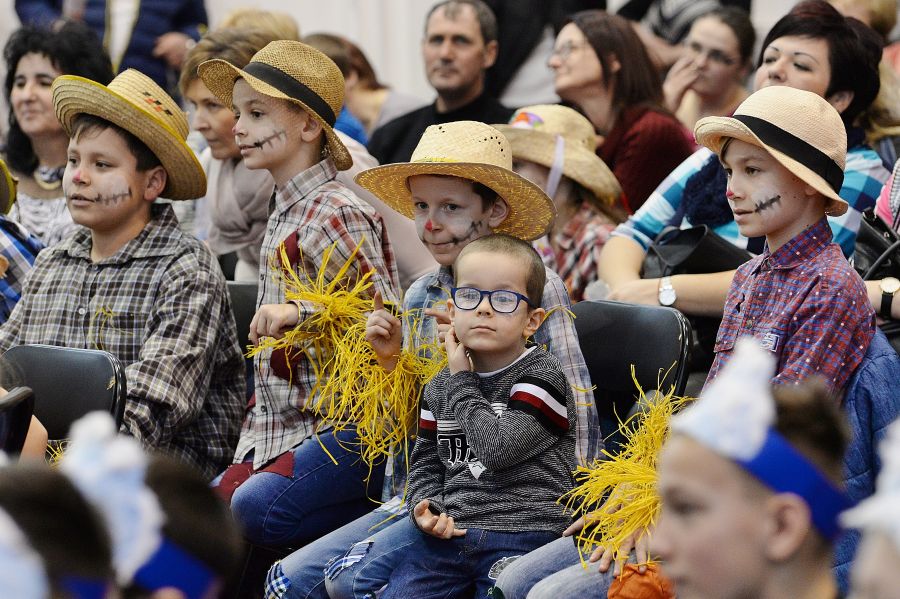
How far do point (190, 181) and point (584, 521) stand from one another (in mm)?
2041

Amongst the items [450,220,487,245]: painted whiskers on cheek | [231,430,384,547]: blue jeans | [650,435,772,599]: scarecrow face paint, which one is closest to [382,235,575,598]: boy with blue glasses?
[450,220,487,245]: painted whiskers on cheek

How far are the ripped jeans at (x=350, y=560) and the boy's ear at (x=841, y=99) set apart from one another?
1950 mm

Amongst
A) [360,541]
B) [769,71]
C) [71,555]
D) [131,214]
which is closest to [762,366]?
[71,555]

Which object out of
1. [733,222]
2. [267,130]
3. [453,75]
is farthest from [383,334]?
[453,75]

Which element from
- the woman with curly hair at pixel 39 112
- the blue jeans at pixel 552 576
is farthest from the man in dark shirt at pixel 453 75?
the blue jeans at pixel 552 576

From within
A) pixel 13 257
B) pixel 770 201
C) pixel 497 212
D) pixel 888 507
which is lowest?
pixel 13 257

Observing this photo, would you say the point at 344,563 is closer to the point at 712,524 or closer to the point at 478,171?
the point at 478,171

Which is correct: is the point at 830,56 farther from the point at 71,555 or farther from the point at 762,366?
the point at 71,555

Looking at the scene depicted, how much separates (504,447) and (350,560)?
57 centimetres

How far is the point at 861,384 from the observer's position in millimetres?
2887

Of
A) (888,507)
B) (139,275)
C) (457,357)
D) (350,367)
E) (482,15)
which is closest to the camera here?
(888,507)

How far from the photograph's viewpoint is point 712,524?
5.89ft

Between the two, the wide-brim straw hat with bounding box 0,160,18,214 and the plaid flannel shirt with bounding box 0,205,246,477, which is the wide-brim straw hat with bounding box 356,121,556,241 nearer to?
the plaid flannel shirt with bounding box 0,205,246,477

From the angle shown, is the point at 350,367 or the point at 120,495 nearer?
the point at 120,495
